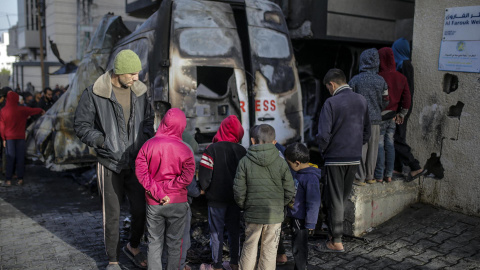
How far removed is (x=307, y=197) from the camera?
3566 millimetres

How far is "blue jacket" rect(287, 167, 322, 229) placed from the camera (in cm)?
354

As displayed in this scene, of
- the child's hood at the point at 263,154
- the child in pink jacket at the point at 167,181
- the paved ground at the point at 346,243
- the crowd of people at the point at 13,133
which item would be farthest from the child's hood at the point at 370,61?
the crowd of people at the point at 13,133

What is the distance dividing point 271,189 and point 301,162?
41 centimetres

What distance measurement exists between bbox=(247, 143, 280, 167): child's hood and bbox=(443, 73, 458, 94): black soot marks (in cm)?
256

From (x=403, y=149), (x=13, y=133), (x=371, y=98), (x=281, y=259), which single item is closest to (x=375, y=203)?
(x=403, y=149)

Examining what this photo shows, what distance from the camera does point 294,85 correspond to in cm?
585

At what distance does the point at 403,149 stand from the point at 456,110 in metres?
0.73

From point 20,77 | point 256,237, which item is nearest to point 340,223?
point 256,237

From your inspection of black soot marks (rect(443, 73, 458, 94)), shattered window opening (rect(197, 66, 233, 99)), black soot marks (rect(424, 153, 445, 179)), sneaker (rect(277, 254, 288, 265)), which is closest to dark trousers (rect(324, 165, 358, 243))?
sneaker (rect(277, 254, 288, 265))

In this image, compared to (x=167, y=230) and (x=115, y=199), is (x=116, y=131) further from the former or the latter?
(x=167, y=230)

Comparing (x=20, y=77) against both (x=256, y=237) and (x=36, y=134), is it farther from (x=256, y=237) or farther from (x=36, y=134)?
(x=256, y=237)

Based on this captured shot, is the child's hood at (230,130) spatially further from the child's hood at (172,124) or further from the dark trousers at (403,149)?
the dark trousers at (403,149)

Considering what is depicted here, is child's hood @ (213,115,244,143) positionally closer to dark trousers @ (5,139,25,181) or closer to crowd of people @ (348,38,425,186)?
crowd of people @ (348,38,425,186)

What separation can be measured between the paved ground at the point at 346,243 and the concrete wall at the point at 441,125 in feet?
0.80
